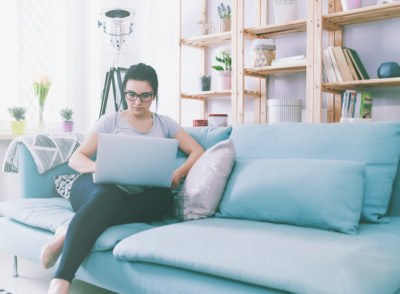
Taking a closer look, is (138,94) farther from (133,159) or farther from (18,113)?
(18,113)

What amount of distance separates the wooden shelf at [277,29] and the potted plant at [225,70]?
11.2 inches

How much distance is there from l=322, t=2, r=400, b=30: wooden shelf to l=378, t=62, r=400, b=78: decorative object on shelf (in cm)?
36

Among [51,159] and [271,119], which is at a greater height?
[271,119]

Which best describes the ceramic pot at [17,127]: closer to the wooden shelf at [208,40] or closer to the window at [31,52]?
the window at [31,52]

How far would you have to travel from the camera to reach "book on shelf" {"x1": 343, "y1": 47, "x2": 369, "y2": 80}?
116 inches

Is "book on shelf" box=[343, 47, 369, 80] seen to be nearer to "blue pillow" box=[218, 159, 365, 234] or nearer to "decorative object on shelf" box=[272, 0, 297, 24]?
"decorative object on shelf" box=[272, 0, 297, 24]

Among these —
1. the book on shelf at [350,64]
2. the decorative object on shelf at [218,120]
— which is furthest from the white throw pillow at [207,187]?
the decorative object on shelf at [218,120]

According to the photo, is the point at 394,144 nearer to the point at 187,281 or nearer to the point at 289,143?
the point at 289,143

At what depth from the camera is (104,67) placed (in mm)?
4223

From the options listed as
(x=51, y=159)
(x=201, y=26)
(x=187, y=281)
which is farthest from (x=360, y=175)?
(x=201, y=26)

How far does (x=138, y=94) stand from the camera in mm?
2088

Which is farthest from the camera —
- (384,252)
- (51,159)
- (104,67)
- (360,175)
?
(104,67)

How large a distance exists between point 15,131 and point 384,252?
121 inches

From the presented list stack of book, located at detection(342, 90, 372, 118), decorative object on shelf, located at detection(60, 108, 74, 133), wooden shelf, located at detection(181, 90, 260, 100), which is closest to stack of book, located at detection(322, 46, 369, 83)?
stack of book, located at detection(342, 90, 372, 118)
